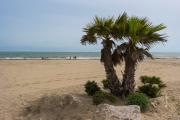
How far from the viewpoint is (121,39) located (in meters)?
7.64

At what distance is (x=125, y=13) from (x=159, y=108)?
3.66m

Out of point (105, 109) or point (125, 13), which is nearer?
point (105, 109)

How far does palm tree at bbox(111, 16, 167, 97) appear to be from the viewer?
23.2 ft

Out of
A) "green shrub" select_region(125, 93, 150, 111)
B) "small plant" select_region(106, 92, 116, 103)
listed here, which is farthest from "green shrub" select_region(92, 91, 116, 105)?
"green shrub" select_region(125, 93, 150, 111)

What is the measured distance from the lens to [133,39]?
715cm

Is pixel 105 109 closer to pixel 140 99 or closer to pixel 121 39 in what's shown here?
pixel 140 99

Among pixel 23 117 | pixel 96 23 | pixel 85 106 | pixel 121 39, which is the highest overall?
pixel 96 23

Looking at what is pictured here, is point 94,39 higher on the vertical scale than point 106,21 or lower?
lower

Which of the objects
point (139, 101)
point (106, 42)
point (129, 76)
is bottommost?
point (139, 101)

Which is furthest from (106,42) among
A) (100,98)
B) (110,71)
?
(100,98)

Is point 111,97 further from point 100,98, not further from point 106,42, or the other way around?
point 106,42

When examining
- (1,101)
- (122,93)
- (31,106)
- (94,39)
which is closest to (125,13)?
(94,39)

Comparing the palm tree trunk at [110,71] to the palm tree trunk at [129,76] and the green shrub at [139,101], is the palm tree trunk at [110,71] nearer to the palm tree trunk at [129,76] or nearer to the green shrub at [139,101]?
the palm tree trunk at [129,76]

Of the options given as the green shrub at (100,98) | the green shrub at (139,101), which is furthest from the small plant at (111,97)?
the green shrub at (139,101)
